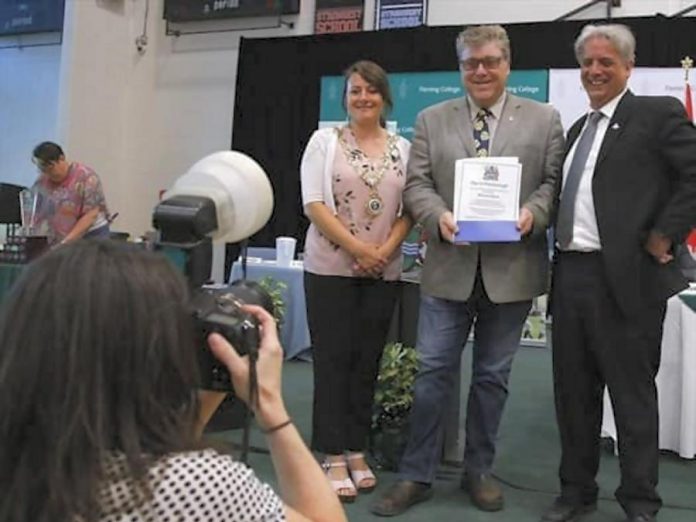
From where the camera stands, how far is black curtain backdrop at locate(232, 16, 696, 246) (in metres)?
6.06

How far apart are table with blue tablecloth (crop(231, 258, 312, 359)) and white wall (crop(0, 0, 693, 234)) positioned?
3.06 meters

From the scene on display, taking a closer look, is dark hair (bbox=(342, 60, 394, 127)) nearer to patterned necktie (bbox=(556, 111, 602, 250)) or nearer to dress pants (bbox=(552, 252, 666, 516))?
patterned necktie (bbox=(556, 111, 602, 250))

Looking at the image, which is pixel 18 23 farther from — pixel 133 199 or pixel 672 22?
pixel 672 22

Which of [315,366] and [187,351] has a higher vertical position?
[187,351]

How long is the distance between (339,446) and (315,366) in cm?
24

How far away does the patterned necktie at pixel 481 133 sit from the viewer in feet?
7.30

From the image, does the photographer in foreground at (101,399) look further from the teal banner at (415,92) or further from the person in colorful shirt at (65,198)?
→ the teal banner at (415,92)

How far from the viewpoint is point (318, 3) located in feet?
22.7

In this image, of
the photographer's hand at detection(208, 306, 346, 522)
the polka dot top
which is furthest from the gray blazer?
the polka dot top

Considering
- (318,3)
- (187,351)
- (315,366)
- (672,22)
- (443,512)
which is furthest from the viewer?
(318,3)

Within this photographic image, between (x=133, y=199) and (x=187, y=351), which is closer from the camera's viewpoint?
(x=187, y=351)

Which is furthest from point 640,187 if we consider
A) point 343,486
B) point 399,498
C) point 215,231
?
point 215,231

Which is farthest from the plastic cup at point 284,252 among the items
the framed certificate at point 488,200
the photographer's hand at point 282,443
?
the photographer's hand at point 282,443

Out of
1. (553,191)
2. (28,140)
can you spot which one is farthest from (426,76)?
(553,191)
